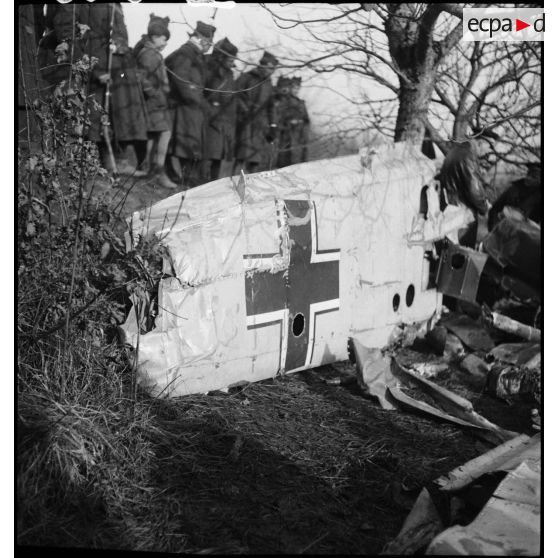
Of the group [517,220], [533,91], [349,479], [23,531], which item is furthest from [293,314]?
[533,91]

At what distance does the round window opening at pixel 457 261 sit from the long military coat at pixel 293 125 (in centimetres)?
459

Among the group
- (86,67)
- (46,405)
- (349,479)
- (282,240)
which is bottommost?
(349,479)

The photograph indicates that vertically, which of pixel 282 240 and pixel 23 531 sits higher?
pixel 282 240

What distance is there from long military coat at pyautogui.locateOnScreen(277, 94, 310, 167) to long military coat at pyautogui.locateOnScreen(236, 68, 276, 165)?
20 cm

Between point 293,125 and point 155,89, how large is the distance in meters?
2.43

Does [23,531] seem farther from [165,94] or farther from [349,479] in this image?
[165,94]

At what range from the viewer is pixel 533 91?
7547 millimetres

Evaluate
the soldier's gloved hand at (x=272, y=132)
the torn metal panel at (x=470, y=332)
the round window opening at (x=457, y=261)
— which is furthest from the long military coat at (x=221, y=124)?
the torn metal panel at (x=470, y=332)

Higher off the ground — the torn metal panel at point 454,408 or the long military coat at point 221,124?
the long military coat at point 221,124

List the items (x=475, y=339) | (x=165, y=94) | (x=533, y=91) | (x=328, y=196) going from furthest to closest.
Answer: (x=165, y=94), (x=533, y=91), (x=475, y=339), (x=328, y=196)

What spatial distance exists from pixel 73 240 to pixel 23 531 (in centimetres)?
157

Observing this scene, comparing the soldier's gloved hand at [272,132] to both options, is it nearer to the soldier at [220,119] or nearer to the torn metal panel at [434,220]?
the soldier at [220,119]

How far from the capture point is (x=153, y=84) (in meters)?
8.78

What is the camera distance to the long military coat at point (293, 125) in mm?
10391
